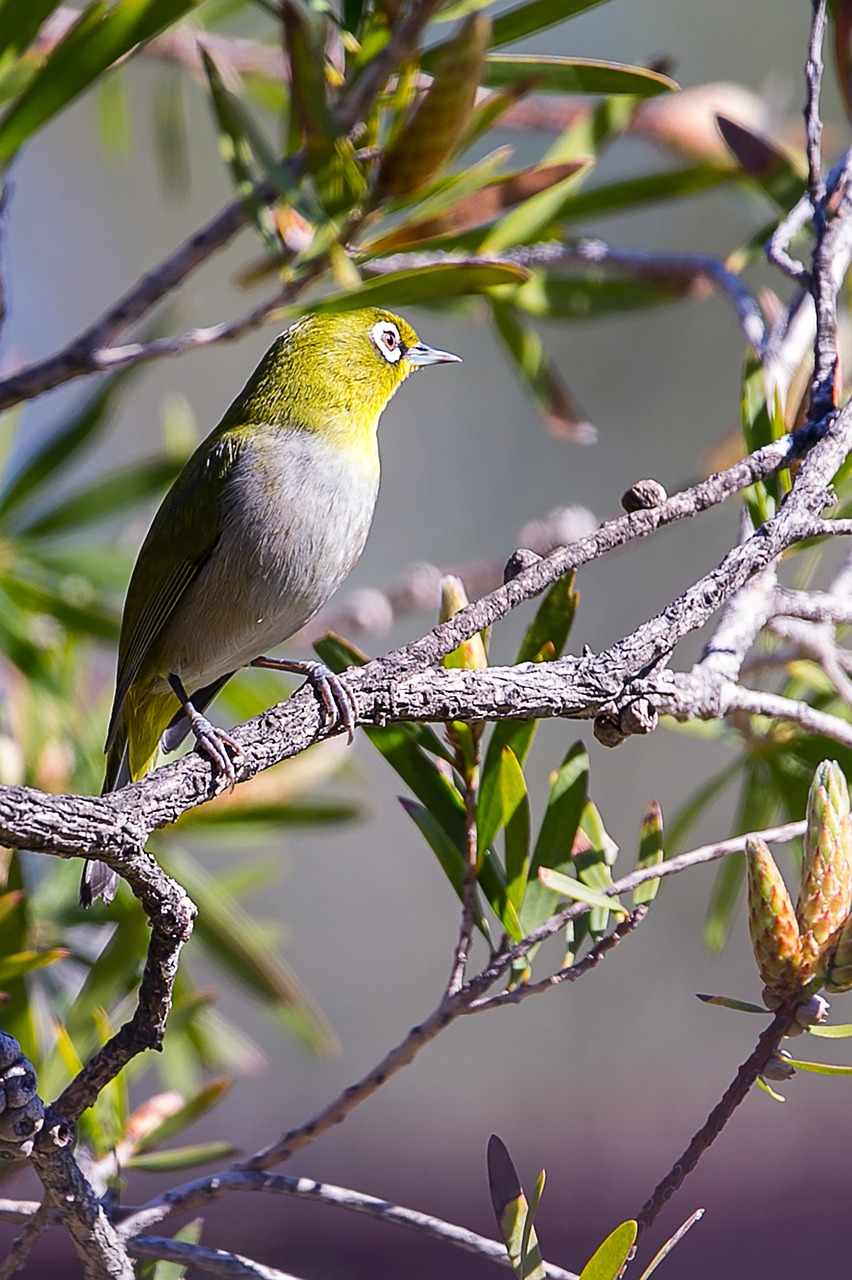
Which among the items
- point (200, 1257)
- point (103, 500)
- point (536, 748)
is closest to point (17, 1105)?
point (200, 1257)

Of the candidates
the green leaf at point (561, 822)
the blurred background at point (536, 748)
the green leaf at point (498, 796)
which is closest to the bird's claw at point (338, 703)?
the green leaf at point (498, 796)

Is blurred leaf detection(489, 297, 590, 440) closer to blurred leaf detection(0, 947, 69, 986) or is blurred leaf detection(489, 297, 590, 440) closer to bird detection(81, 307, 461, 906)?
bird detection(81, 307, 461, 906)

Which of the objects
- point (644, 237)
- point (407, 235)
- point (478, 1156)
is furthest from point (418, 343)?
point (644, 237)

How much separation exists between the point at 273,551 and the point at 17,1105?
4.37ft

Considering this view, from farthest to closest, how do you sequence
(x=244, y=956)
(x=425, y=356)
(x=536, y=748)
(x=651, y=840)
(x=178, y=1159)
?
(x=536, y=748) < (x=425, y=356) < (x=244, y=956) < (x=178, y=1159) < (x=651, y=840)

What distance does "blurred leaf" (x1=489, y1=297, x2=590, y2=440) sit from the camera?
2891 millimetres

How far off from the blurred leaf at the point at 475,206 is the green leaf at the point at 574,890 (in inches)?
47.5

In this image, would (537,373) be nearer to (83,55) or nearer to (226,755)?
(83,55)

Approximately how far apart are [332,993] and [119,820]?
25.1 ft

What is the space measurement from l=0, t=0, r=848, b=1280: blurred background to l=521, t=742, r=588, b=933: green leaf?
11.6ft

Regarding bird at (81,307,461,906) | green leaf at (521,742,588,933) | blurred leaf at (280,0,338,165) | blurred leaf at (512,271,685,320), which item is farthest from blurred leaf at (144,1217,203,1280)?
blurred leaf at (512,271,685,320)

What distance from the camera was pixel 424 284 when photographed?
6.15 ft

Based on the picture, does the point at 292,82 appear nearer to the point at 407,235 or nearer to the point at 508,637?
the point at 407,235

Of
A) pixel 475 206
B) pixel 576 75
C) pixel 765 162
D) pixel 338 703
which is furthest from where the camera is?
pixel 765 162
